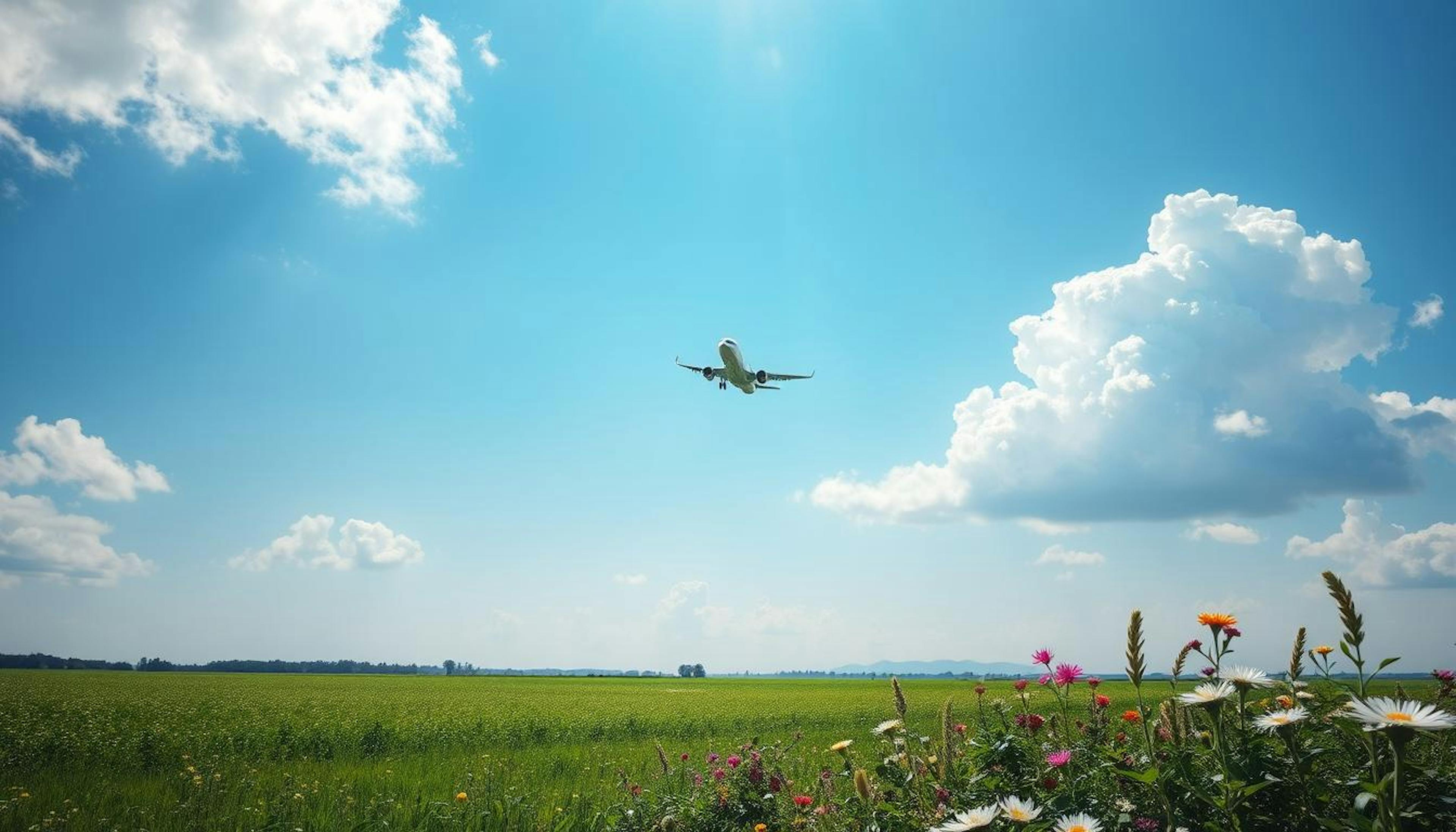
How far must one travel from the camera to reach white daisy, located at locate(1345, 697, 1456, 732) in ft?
6.14

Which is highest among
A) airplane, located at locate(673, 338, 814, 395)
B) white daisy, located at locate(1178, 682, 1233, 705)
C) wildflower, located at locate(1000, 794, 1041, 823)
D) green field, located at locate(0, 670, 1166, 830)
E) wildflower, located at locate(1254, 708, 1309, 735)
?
airplane, located at locate(673, 338, 814, 395)

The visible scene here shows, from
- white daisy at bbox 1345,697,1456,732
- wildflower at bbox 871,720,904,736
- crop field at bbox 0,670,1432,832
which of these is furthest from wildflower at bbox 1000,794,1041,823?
wildflower at bbox 871,720,904,736

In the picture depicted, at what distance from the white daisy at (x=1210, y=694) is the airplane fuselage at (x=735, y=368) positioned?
36.9m

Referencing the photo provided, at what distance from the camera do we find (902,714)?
4.61 metres

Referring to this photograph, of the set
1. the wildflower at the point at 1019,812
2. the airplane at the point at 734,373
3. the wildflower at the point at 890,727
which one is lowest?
the wildflower at the point at 890,727

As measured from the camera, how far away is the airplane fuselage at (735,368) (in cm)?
3966

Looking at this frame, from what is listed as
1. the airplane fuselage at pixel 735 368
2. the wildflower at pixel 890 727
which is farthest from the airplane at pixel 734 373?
the wildflower at pixel 890 727

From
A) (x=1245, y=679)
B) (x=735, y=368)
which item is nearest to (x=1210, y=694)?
(x=1245, y=679)

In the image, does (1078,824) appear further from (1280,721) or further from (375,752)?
(375,752)

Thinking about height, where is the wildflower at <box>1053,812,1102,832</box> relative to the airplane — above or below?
below

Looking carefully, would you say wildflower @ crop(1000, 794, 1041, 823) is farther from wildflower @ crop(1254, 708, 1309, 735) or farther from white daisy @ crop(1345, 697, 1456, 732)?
white daisy @ crop(1345, 697, 1456, 732)

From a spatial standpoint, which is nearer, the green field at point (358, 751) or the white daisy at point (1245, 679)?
the white daisy at point (1245, 679)

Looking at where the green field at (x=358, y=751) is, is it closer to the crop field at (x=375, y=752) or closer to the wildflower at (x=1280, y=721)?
the crop field at (x=375, y=752)

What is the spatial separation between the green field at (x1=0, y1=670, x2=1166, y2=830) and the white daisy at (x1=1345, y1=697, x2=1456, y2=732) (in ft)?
21.9
